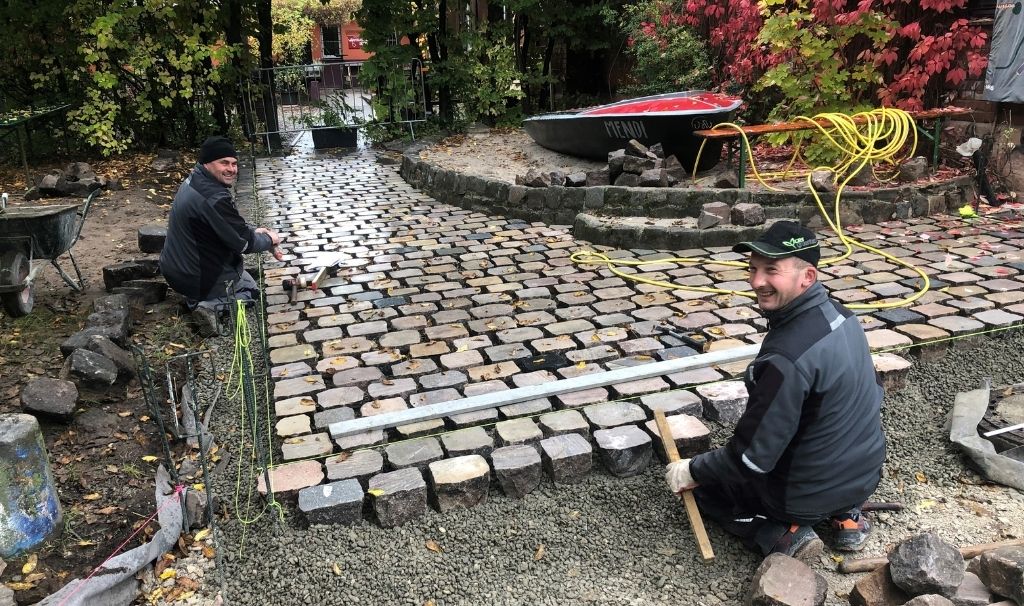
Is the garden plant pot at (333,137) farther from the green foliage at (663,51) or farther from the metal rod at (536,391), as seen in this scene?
the metal rod at (536,391)

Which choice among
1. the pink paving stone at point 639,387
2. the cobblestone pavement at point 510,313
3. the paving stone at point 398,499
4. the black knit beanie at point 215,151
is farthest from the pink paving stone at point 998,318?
the black knit beanie at point 215,151

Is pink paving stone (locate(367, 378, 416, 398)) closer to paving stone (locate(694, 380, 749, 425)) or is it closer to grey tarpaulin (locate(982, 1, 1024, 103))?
paving stone (locate(694, 380, 749, 425))

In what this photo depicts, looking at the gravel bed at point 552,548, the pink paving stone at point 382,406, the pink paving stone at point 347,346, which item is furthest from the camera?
the pink paving stone at point 347,346

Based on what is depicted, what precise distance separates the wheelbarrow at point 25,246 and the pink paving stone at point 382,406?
3.17 meters

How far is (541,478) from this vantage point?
3.73m

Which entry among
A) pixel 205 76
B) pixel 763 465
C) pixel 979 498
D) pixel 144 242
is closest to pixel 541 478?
pixel 763 465

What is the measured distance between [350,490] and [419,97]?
42.6 feet

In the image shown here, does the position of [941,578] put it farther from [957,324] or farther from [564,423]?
[957,324]

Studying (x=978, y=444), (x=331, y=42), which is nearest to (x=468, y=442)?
(x=978, y=444)

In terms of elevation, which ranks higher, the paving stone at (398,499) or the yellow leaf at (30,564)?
the paving stone at (398,499)

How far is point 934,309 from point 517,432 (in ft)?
10.8

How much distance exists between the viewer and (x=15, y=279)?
5660 millimetres

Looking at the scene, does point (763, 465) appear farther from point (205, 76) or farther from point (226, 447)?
point (205, 76)

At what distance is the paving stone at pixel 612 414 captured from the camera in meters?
4.00
